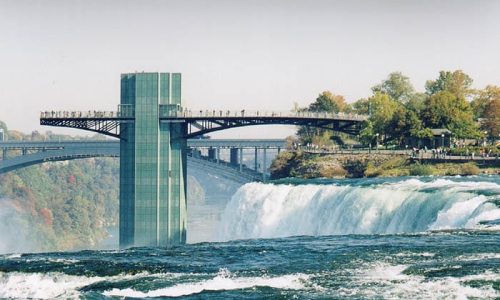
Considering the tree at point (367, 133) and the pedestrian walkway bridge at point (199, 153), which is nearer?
the tree at point (367, 133)

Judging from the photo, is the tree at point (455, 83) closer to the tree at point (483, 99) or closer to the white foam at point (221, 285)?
the tree at point (483, 99)

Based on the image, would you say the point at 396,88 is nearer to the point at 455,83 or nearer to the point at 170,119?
the point at 455,83

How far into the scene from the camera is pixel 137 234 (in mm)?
87125

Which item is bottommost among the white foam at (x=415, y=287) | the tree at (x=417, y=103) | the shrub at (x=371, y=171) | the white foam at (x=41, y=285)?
the white foam at (x=41, y=285)

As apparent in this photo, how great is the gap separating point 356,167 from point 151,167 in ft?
71.4

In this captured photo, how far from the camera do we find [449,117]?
108250mm

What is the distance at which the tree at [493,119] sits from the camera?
10950cm

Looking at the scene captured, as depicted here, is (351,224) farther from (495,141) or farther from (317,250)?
(495,141)

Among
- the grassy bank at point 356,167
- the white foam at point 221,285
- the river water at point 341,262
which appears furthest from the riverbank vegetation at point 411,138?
the white foam at point 221,285

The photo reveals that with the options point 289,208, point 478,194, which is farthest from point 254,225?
point 478,194

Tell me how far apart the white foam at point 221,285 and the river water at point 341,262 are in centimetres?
4

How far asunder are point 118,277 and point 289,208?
121 ft

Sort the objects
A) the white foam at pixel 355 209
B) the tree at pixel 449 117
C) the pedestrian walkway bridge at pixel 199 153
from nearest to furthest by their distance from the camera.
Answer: the white foam at pixel 355 209 → the tree at pixel 449 117 → the pedestrian walkway bridge at pixel 199 153

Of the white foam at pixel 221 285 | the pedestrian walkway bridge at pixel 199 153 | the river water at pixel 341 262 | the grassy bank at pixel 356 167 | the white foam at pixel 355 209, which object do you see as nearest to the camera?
the river water at pixel 341 262
